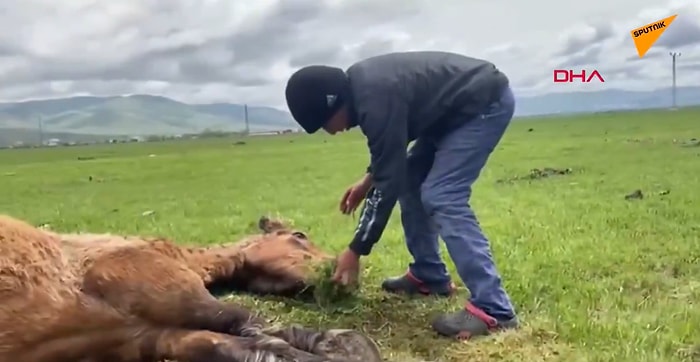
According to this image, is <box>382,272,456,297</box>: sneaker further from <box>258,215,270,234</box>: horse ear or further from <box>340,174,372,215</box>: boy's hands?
<box>258,215,270,234</box>: horse ear

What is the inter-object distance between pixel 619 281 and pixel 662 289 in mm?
336

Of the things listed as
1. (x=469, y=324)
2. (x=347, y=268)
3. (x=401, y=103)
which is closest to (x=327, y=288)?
(x=347, y=268)

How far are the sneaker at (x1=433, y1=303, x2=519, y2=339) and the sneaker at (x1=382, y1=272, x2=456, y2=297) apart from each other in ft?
2.93

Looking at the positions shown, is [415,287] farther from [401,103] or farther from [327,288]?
[401,103]

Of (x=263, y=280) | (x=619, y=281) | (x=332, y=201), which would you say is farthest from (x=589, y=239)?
(x=332, y=201)

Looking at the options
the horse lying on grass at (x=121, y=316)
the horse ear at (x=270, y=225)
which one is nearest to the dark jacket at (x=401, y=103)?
the horse ear at (x=270, y=225)

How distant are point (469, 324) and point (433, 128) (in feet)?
4.18

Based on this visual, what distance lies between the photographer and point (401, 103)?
15.2ft

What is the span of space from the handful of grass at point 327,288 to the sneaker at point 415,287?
64 cm

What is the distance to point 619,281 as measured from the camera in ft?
20.1

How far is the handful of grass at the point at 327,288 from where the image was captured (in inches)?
203

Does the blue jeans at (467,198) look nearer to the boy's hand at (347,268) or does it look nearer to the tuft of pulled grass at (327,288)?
the boy's hand at (347,268)

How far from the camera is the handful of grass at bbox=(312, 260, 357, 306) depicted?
5160 mm

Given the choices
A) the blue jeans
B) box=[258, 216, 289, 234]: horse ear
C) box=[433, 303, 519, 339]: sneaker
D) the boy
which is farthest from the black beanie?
box=[433, 303, 519, 339]: sneaker
